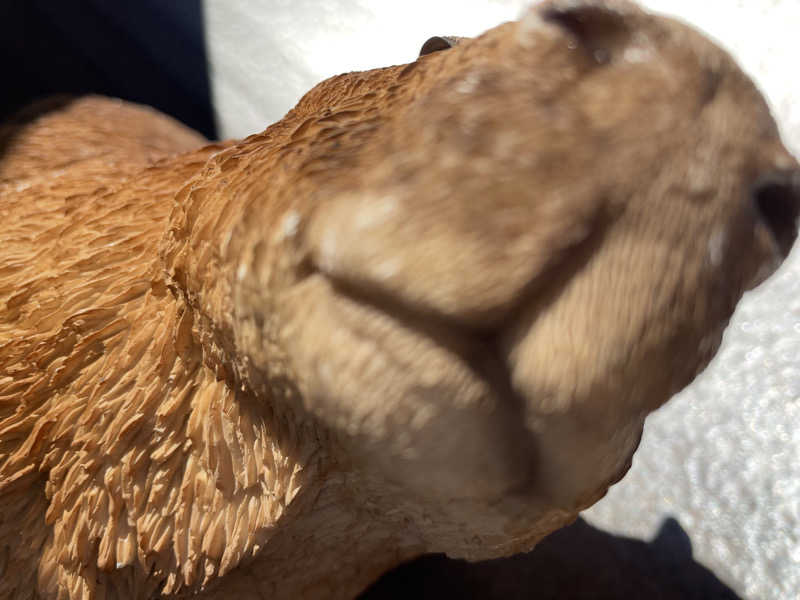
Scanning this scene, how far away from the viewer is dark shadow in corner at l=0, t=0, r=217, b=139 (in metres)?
0.89

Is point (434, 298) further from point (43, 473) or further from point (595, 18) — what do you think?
point (43, 473)

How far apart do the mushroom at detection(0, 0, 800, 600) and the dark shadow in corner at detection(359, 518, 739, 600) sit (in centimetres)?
24

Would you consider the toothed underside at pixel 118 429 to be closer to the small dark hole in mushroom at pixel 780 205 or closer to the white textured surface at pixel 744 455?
the small dark hole in mushroom at pixel 780 205

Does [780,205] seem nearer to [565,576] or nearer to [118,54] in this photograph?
[565,576]

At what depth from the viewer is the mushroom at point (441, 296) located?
237mm

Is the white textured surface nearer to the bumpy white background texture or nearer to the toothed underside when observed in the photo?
the bumpy white background texture

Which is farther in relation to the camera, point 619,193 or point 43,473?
point 43,473

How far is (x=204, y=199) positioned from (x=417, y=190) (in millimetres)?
112

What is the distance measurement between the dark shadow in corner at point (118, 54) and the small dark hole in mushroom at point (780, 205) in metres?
0.75

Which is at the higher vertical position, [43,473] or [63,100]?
[63,100]

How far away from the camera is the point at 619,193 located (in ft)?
0.78

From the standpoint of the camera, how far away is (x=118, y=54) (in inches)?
36.1

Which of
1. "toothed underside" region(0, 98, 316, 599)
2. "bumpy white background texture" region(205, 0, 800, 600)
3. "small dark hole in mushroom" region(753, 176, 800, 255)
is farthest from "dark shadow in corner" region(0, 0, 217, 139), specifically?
"small dark hole in mushroom" region(753, 176, 800, 255)

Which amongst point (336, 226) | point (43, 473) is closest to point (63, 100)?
point (43, 473)
